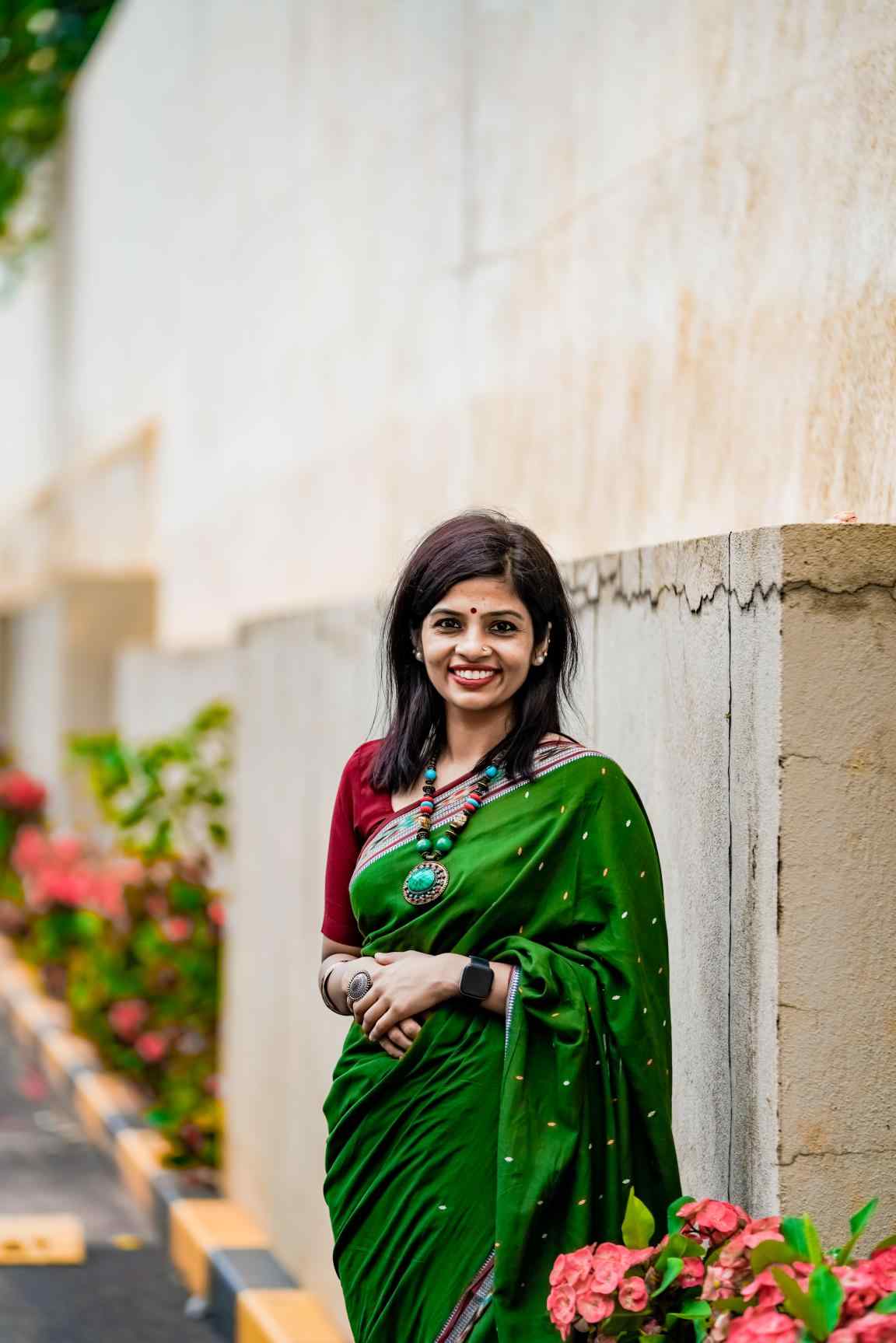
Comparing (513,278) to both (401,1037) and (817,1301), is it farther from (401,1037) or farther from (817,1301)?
(817,1301)

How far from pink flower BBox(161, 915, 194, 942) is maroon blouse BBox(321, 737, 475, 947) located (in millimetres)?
4875

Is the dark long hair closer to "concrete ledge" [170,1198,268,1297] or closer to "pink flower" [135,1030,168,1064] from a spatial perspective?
"concrete ledge" [170,1198,268,1297]

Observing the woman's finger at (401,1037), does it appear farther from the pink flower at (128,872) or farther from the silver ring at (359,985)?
the pink flower at (128,872)

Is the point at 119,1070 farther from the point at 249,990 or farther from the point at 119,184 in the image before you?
the point at 119,184

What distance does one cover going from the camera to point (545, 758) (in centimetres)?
324

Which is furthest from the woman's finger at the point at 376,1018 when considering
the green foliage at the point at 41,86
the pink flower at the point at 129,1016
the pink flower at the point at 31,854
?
the green foliage at the point at 41,86

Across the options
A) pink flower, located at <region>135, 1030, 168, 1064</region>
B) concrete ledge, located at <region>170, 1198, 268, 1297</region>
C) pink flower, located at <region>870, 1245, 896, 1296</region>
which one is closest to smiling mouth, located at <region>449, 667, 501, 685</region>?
pink flower, located at <region>870, 1245, 896, 1296</region>

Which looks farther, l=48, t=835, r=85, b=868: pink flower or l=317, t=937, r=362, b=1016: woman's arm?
l=48, t=835, r=85, b=868: pink flower

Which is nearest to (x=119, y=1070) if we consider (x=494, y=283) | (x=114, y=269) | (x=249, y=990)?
(x=249, y=990)

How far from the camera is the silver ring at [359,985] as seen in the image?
328cm

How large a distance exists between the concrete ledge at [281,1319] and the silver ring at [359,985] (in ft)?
7.17

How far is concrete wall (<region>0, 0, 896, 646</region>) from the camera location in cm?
411

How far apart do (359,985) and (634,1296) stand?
71cm

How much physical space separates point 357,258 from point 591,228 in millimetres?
2589
